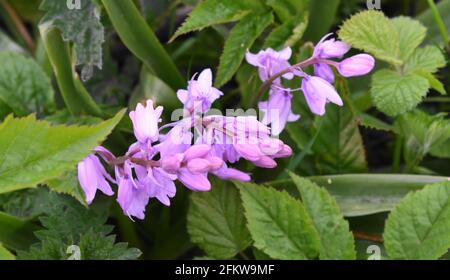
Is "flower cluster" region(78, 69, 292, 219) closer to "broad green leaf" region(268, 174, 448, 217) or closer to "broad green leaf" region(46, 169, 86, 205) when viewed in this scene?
"broad green leaf" region(46, 169, 86, 205)

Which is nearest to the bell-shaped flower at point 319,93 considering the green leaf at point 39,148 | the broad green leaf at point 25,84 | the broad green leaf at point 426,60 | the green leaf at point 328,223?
the green leaf at point 328,223

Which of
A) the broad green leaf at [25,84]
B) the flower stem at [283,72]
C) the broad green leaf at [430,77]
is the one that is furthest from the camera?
the broad green leaf at [25,84]

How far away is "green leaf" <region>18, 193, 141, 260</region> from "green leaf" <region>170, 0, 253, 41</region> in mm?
302

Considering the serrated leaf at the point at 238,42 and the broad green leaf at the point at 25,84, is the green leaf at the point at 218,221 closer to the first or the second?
the serrated leaf at the point at 238,42

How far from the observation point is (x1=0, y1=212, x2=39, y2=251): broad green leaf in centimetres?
101

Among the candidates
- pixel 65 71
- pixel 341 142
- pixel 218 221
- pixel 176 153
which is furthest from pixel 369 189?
pixel 65 71

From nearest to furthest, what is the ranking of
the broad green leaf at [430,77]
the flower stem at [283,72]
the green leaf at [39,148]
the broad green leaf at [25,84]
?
1. the green leaf at [39,148]
2. the flower stem at [283,72]
3. the broad green leaf at [430,77]
4. the broad green leaf at [25,84]

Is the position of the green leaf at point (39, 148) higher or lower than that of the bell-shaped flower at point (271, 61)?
lower

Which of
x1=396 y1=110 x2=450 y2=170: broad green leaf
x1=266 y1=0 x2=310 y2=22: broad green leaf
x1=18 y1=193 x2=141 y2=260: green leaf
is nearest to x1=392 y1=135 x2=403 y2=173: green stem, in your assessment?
x1=396 y1=110 x2=450 y2=170: broad green leaf

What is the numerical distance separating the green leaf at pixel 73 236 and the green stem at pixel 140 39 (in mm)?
256

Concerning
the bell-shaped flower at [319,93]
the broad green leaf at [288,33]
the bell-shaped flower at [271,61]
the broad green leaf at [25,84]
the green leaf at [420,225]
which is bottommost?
the green leaf at [420,225]

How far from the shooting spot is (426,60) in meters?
1.06

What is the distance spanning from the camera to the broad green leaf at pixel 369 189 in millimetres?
1004

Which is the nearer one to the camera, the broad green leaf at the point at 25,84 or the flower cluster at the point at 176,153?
the flower cluster at the point at 176,153
